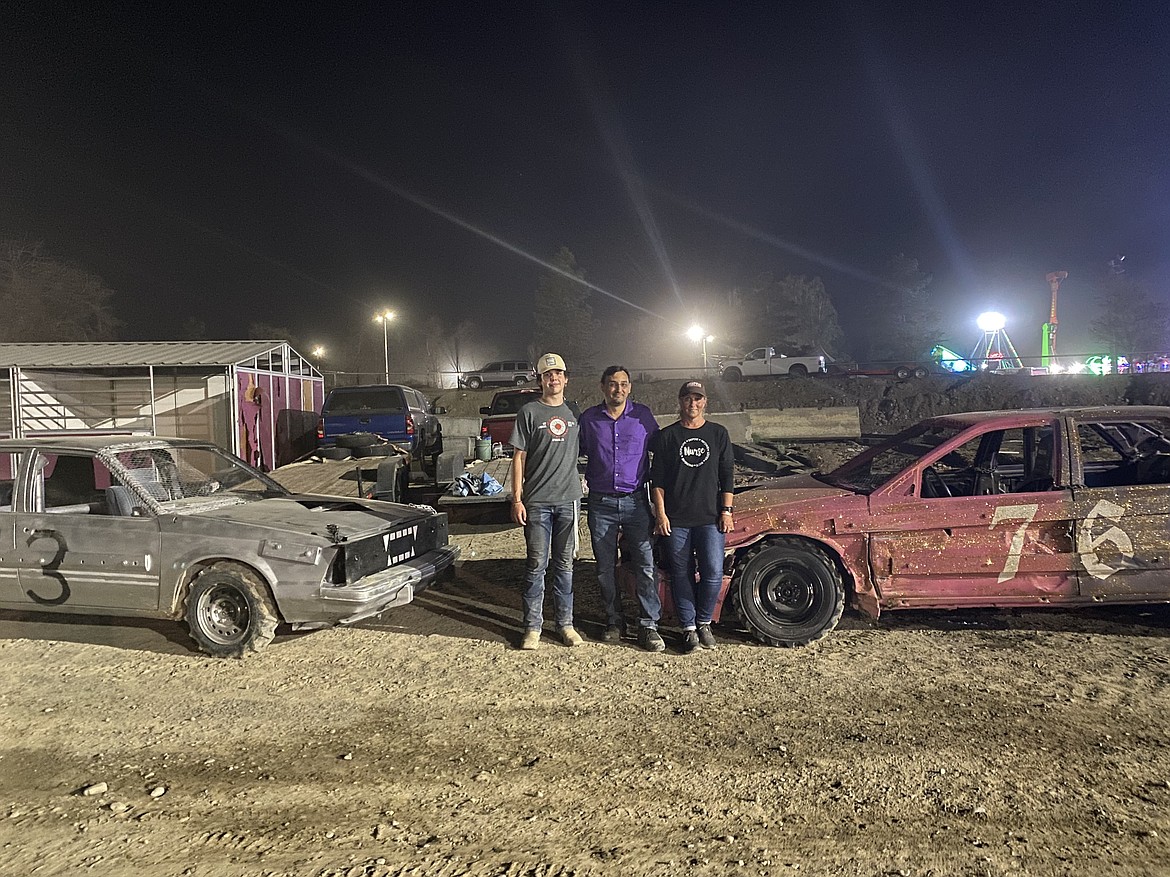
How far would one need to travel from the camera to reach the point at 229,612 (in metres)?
4.87

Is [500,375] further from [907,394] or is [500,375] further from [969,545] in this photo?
[969,545]

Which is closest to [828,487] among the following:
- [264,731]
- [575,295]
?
[264,731]

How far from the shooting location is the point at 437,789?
3.08m

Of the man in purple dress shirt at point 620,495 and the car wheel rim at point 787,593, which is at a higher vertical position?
the man in purple dress shirt at point 620,495

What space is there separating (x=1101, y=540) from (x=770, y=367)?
29541 mm

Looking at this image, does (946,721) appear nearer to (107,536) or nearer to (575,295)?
(107,536)

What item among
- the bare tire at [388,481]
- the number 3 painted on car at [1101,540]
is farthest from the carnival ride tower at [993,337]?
the number 3 painted on car at [1101,540]

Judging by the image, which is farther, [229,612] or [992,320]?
[992,320]

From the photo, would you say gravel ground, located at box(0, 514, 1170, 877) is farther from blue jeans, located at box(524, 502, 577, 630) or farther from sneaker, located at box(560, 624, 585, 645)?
blue jeans, located at box(524, 502, 577, 630)

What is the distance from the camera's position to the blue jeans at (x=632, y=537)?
15.8 ft

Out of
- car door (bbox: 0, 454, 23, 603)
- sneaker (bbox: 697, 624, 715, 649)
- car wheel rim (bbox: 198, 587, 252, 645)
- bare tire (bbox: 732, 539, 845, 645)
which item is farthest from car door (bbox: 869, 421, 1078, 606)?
car door (bbox: 0, 454, 23, 603)

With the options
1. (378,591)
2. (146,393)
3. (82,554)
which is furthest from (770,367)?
(82,554)

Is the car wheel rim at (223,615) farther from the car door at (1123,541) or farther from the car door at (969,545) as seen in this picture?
the car door at (1123,541)

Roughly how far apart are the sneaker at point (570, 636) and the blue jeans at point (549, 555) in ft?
0.12
